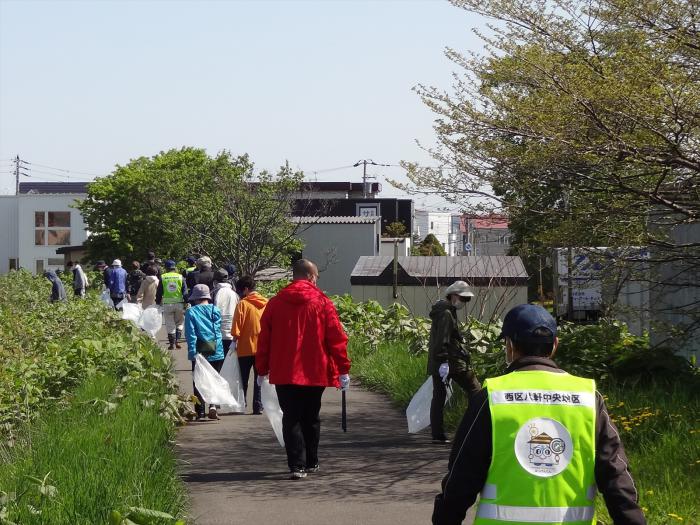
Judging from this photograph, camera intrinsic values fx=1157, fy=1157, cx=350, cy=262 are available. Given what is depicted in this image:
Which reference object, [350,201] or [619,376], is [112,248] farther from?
[619,376]

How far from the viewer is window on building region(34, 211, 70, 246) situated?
8012 centimetres

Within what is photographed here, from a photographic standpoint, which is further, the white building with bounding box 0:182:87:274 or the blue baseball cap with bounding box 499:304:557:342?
the white building with bounding box 0:182:87:274

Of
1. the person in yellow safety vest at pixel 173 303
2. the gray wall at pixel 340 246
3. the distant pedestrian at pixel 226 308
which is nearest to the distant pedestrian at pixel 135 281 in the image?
the person in yellow safety vest at pixel 173 303

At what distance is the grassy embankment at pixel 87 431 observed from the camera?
669 cm

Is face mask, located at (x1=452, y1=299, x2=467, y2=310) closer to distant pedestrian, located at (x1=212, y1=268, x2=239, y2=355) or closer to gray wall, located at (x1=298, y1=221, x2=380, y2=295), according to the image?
distant pedestrian, located at (x1=212, y1=268, x2=239, y2=355)

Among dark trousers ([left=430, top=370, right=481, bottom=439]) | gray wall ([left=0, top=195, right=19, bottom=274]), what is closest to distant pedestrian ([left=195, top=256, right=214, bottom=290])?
dark trousers ([left=430, top=370, right=481, bottom=439])

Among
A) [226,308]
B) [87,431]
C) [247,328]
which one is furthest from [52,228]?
[87,431]

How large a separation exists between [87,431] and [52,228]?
73617 mm

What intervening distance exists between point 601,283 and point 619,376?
1.31 metres

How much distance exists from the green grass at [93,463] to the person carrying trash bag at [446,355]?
2513mm

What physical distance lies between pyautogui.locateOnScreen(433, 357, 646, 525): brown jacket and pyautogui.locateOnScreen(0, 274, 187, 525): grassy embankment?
2.80 m

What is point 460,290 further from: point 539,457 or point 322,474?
point 539,457

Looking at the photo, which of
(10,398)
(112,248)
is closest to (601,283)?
(10,398)

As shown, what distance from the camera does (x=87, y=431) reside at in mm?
9297
